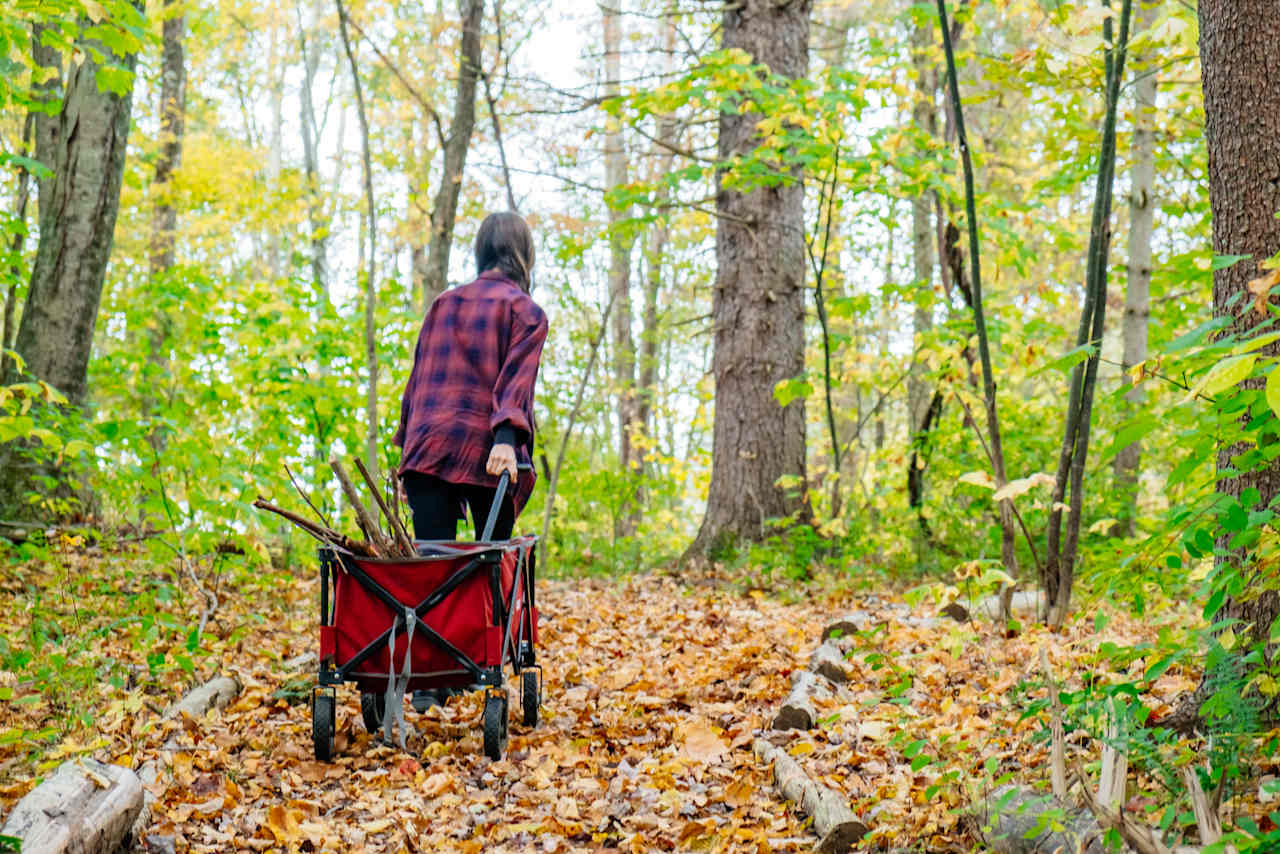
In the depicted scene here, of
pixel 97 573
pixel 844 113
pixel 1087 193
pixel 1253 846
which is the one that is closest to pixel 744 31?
pixel 844 113

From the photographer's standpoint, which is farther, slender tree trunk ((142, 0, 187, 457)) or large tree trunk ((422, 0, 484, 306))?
slender tree trunk ((142, 0, 187, 457))

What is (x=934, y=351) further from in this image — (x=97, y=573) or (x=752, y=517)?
(x=97, y=573)

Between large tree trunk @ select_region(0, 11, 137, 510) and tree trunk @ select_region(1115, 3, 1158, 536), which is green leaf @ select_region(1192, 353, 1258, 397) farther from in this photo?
large tree trunk @ select_region(0, 11, 137, 510)

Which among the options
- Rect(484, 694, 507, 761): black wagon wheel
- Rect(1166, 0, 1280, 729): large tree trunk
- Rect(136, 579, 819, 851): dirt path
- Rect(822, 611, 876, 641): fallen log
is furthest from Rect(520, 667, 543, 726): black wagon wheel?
Rect(1166, 0, 1280, 729): large tree trunk

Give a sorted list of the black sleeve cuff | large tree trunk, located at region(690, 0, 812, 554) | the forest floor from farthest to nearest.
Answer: large tree trunk, located at region(690, 0, 812, 554) → the black sleeve cuff → the forest floor

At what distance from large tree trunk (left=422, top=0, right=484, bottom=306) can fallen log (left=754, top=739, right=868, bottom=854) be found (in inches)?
185

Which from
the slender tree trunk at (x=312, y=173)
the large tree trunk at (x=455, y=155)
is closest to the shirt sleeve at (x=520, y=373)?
the large tree trunk at (x=455, y=155)

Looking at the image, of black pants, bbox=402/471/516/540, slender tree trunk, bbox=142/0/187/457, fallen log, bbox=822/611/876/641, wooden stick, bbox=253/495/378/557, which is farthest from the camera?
slender tree trunk, bbox=142/0/187/457

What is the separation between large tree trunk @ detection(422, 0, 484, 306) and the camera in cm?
714

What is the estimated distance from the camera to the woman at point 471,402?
4203 mm

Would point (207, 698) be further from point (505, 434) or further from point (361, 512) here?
point (505, 434)

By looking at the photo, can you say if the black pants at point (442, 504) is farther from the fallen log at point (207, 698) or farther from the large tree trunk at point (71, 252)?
the large tree trunk at point (71, 252)

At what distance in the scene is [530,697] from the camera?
4.19 metres

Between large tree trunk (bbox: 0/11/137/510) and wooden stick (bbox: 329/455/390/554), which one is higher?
large tree trunk (bbox: 0/11/137/510)
